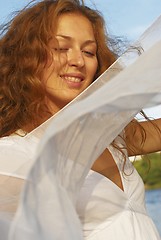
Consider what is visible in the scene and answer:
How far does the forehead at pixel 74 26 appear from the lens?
5.25 feet

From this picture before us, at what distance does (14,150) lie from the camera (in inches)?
51.3

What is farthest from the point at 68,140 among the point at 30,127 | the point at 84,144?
the point at 30,127

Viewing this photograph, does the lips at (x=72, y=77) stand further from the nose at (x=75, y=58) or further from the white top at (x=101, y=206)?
the white top at (x=101, y=206)

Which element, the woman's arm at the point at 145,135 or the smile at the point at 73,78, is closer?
the smile at the point at 73,78

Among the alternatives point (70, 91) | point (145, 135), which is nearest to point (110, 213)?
point (70, 91)

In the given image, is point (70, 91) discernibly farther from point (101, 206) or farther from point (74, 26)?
point (101, 206)

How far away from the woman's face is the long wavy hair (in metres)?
0.03

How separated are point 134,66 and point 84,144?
0.17 m

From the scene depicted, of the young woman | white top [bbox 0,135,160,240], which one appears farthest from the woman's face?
white top [bbox 0,135,160,240]

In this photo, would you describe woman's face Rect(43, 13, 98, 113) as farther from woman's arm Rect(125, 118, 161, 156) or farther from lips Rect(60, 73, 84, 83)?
woman's arm Rect(125, 118, 161, 156)

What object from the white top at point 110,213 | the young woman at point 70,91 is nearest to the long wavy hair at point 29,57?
the young woman at point 70,91

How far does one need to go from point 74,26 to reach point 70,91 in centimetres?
21

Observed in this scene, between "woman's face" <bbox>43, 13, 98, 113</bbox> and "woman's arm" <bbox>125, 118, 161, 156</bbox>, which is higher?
"woman's face" <bbox>43, 13, 98, 113</bbox>

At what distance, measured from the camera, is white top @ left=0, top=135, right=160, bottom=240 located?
1279 mm
